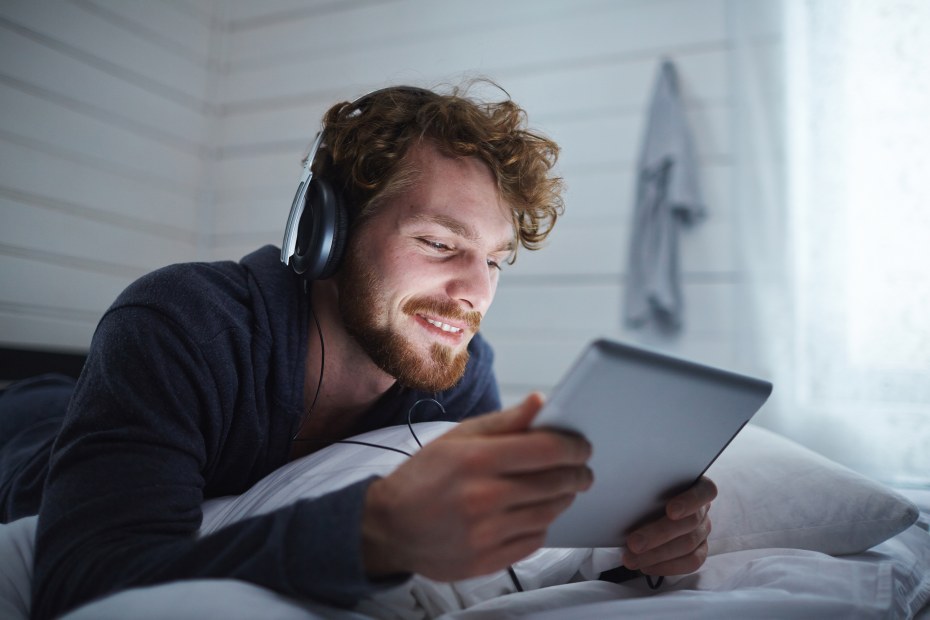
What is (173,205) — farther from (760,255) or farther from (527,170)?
(760,255)

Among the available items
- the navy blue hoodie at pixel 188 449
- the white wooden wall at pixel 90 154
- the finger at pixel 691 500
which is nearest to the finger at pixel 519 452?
the navy blue hoodie at pixel 188 449

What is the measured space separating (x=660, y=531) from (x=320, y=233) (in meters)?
0.62

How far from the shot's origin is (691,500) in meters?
0.71

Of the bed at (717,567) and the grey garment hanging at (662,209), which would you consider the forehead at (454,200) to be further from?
the grey garment hanging at (662,209)

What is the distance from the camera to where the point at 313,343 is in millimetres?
1106

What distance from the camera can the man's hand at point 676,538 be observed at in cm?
71

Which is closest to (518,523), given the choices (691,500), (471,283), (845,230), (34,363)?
(691,500)

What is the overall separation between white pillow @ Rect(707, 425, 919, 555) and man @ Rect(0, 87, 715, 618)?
188 millimetres

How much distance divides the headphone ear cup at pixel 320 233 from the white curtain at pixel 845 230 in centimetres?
141

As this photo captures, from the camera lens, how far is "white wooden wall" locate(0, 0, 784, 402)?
215 cm

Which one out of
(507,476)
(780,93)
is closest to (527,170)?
(507,476)

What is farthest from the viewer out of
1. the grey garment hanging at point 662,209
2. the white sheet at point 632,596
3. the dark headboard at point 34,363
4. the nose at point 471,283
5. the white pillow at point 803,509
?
the grey garment hanging at point 662,209

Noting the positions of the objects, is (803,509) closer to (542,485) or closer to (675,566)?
(675,566)

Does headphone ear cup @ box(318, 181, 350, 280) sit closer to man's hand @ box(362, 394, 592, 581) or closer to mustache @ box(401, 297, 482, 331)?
mustache @ box(401, 297, 482, 331)
